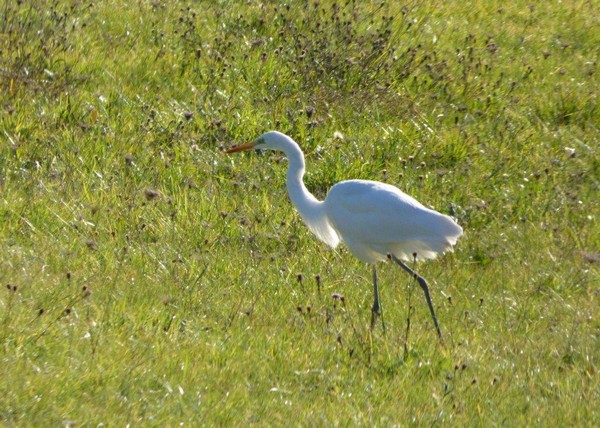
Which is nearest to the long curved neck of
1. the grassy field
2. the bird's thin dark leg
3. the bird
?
the bird

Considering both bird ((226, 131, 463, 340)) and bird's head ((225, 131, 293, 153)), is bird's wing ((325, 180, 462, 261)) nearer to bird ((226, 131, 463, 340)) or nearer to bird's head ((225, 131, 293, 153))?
bird ((226, 131, 463, 340))

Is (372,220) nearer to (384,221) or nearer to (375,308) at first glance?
(384,221)

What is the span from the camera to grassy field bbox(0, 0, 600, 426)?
4816 mm

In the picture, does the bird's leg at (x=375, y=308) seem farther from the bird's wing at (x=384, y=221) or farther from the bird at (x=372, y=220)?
the bird's wing at (x=384, y=221)

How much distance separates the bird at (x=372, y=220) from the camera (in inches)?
260

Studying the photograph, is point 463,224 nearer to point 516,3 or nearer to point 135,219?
point 135,219

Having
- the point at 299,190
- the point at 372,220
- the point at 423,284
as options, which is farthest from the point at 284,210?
the point at 423,284

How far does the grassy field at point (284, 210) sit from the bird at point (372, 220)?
20cm

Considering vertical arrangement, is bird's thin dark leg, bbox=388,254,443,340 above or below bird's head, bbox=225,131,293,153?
below

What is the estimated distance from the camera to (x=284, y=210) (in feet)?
25.1

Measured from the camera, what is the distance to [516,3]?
38.5ft

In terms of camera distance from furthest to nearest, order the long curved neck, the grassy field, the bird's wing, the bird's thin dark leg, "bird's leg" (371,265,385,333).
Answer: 1. the long curved neck
2. the bird's wing
3. the bird's thin dark leg
4. "bird's leg" (371,265,385,333)
5. the grassy field

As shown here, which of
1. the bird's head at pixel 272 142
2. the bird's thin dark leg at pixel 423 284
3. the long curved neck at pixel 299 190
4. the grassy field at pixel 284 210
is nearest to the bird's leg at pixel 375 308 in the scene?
the grassy field at pixel 284 210

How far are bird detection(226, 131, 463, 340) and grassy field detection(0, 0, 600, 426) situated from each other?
20 cm
